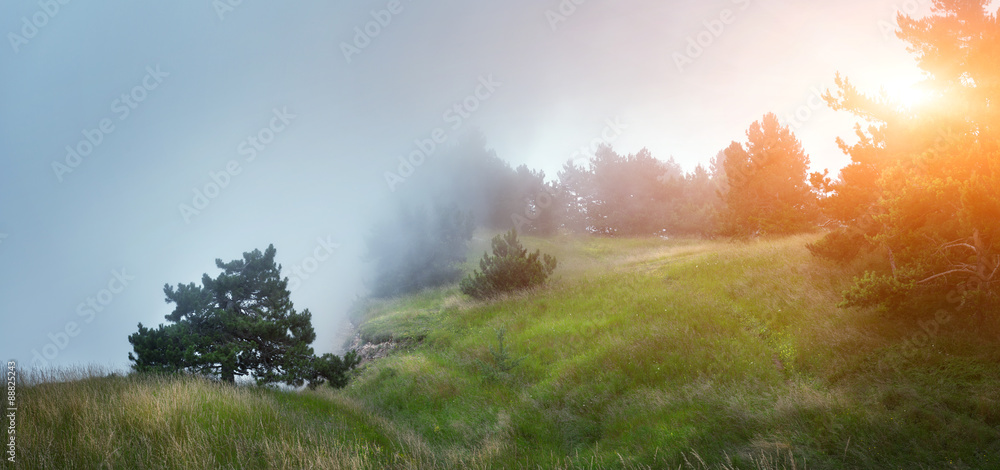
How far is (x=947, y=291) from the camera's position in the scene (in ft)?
23.4

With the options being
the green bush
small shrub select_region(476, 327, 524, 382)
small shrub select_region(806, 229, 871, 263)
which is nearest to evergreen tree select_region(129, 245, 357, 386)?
small shrub select_region(476, 327, 524, 382)

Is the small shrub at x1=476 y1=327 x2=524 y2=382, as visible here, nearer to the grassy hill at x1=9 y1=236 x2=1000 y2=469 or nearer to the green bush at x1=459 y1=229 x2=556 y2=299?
the grassy hill at x1=9 y1=236 x2=1000 y2=469

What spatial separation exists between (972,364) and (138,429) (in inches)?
472

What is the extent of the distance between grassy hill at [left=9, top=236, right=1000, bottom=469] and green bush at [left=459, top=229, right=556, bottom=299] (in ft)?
17.2

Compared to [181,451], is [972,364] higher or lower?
lower

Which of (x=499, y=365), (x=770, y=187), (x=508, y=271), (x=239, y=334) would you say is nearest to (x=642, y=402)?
(x=499, y=365)

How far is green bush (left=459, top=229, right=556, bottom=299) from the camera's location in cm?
1844

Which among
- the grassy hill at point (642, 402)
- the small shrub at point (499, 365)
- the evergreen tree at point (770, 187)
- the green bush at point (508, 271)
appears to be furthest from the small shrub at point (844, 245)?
the evergreen tree at point (770, 187)

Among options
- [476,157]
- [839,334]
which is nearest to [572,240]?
[476,157]

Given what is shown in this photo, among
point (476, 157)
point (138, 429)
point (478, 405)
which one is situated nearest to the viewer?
point (138, 429)

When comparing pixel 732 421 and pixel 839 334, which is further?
pixel 839 334

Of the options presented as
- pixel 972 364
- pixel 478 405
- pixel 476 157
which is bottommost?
pixel 478 405

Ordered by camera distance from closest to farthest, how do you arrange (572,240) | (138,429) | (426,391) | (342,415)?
(138,429) → (342,415) → (426,391) → (572,240)

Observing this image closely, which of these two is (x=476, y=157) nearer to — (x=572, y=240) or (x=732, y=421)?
(x=572, y=240)
